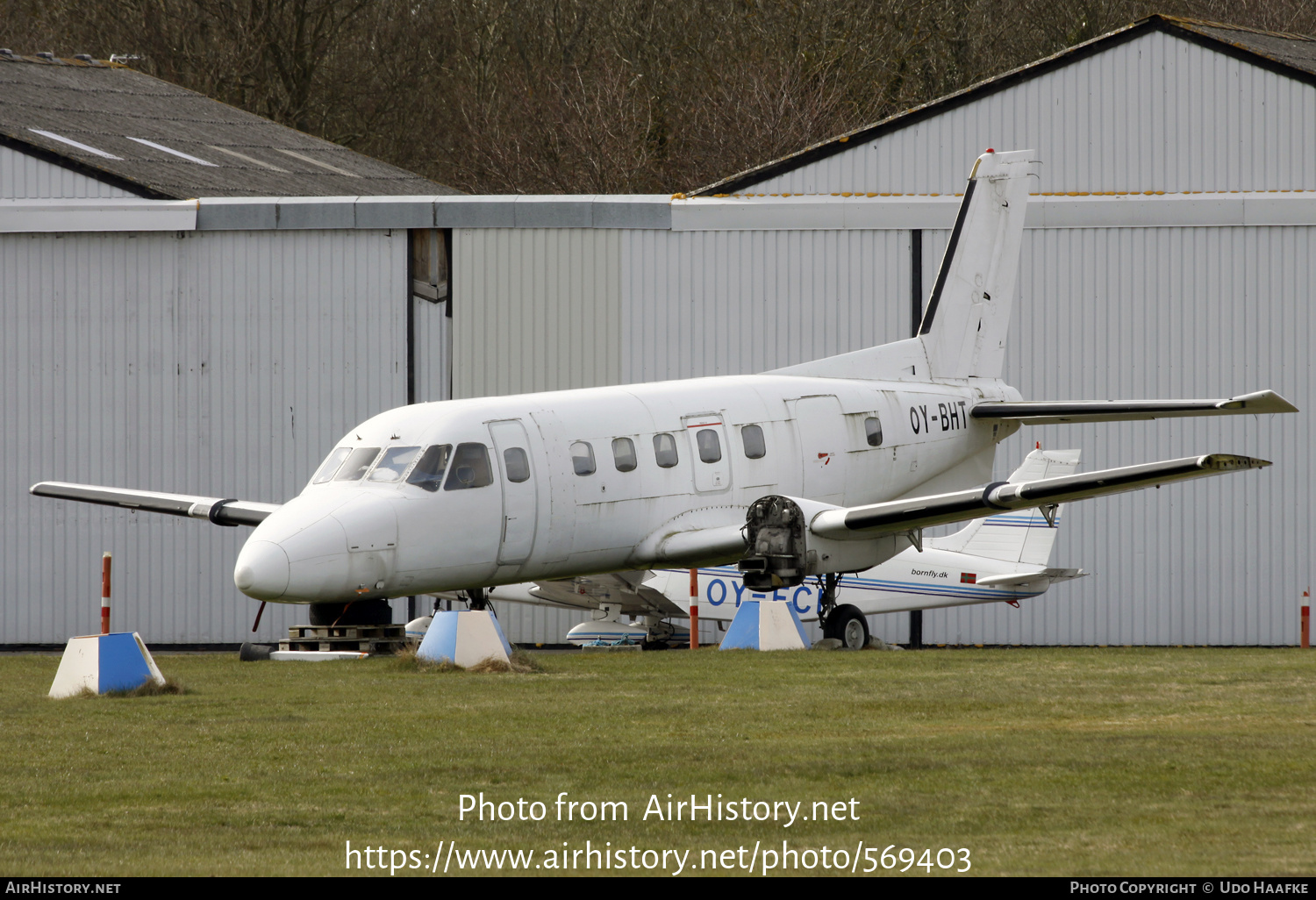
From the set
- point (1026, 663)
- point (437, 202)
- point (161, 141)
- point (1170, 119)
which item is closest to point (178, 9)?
point (161, 141)

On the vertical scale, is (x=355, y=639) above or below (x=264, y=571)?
below

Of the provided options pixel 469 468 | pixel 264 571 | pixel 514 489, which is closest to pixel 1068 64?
pixel 514 489

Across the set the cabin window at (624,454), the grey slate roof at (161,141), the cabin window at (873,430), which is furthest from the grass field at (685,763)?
the grey slate roof at (161,141)

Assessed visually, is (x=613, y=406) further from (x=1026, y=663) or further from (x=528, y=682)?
(x=1026, y=663)

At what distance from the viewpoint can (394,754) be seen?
38.2 feet

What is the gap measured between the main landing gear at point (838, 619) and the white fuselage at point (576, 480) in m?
1.10

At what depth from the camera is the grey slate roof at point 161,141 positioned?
28516 mm

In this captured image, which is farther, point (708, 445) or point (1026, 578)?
point (1026, 578)

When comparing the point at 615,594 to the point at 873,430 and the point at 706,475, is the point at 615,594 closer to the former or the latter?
the point at 873,430

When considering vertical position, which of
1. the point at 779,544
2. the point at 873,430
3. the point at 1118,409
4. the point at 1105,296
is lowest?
the point at 779,544

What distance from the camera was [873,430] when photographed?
70.3 feet

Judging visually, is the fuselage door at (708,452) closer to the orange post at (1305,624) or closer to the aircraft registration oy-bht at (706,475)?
the aircraft registration oy-bht at (706,475)

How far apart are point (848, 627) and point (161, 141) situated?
19023 millimetres

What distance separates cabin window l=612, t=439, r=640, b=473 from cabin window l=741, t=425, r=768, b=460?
1.68 metres
